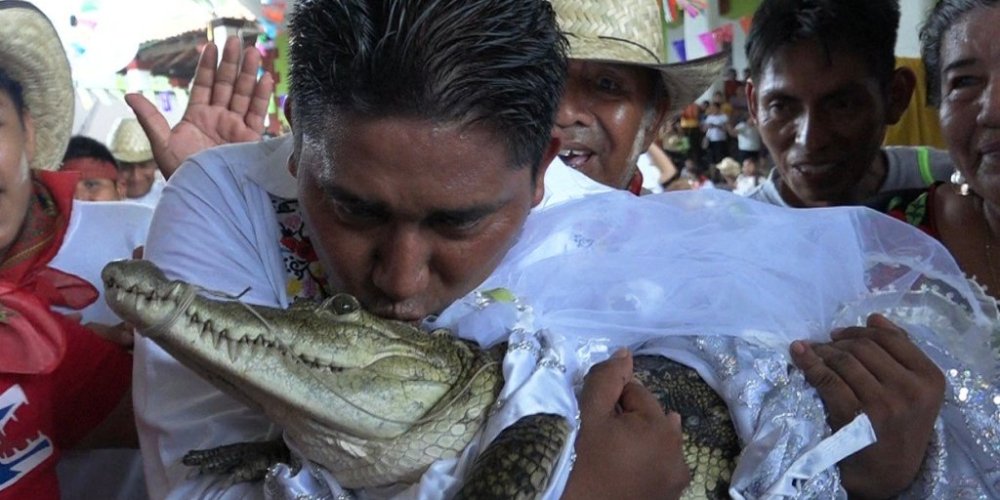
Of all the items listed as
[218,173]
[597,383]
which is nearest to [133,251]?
[218,173]

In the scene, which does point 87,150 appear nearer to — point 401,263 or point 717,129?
point 401,263

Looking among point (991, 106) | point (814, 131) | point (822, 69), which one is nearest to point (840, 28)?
point (822, 69)

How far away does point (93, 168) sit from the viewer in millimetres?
4250

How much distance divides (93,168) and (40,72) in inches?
102

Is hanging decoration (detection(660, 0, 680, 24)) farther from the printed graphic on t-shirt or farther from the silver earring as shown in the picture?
the printed graphic on t-shirt

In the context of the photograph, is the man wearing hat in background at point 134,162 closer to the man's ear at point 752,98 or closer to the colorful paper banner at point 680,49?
the man's ear at point 752,98

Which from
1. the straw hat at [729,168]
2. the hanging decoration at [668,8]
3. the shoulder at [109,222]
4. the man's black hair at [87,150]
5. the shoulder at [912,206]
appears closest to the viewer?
the shoulder at [912,206]

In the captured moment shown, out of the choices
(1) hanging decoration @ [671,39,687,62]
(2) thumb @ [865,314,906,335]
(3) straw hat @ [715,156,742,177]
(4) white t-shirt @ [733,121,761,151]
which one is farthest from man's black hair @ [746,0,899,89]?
(1) hanging decoration @ [671,39,687,62]

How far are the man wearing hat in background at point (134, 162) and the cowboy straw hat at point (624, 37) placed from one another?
3.95 m

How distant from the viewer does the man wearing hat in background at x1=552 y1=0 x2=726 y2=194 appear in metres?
1.90

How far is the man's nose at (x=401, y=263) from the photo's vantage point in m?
1.11

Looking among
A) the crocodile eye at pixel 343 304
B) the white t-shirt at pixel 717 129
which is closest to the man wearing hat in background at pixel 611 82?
the crocodile eye at pixel 343 304

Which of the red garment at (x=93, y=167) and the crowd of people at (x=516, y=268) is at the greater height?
the crowd of people at (x=516, y=268)

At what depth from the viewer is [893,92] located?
2359 mm
